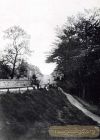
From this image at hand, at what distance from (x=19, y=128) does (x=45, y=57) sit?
131 feet

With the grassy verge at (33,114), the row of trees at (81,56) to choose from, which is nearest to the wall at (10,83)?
the grassy verge at (33,114)

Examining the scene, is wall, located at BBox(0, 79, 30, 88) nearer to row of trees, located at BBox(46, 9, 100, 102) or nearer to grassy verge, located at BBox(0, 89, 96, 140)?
grassy verge, located at BBox(0, 89, 96, 140)

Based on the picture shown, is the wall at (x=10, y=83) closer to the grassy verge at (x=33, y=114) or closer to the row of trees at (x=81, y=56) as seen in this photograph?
the grassy verge at (x=33, y=114)

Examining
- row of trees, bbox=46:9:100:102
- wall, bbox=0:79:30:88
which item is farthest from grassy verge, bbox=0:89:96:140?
row of trees, bbox=46:9:100:102

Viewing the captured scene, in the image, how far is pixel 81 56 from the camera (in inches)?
2040

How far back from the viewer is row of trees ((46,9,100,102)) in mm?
51594

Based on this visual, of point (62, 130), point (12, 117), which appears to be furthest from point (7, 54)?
point (62, 130)

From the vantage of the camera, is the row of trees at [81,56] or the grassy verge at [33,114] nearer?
the grassy verge at [33,114]

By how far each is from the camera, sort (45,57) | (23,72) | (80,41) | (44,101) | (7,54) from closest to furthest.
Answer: (44,101)
(80,41)
(7,54)
(45,57)
(23,72)

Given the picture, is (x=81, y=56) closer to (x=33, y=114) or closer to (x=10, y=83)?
(x=10, y=83)

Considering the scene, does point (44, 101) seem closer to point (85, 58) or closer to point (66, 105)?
point (66, 105)

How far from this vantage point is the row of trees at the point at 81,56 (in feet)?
169

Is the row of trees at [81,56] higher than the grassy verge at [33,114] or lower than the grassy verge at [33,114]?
higher

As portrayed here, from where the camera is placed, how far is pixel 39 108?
33406mm
